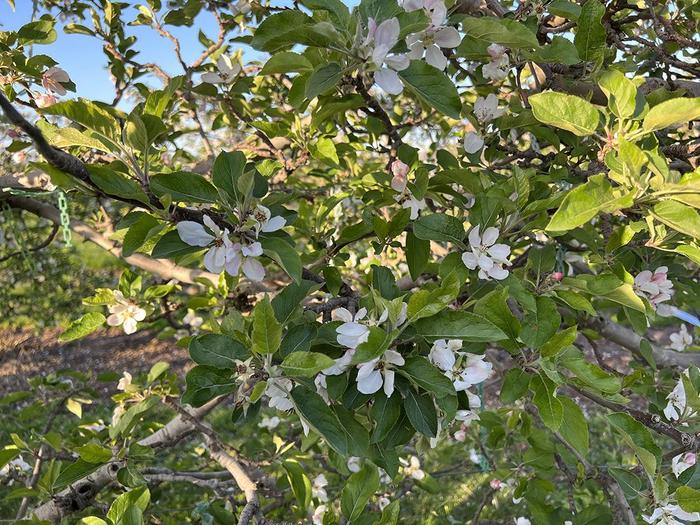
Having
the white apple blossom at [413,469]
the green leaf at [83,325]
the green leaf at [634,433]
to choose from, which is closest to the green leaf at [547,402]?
the green leaf at [634,433]

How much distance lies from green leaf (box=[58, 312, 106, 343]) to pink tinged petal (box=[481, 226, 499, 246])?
3.63ft

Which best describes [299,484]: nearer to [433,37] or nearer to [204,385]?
[204,385]

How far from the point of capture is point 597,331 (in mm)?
1913

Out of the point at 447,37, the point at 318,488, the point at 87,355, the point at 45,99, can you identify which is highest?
the point at 45,99

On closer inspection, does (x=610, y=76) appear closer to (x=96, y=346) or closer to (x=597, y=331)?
(x=597, y=331)

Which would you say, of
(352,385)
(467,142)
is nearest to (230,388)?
(352,385)

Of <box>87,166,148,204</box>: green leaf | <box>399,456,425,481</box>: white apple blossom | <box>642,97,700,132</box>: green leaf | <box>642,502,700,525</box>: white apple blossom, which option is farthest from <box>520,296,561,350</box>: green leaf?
<box>399,456,425,481</box>: white apple blossom

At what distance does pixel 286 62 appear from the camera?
3.01 ft

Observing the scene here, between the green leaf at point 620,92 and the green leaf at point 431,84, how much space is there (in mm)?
275

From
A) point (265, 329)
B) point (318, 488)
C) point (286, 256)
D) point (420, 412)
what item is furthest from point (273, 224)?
point (318, 488)

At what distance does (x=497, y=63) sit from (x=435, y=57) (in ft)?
1.11

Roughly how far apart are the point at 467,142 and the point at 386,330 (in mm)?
625

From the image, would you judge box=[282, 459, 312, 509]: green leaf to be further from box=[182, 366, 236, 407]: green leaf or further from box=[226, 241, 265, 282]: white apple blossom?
box=[226, 241, 265, 282]: white apple blossom

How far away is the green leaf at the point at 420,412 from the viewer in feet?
2.93
